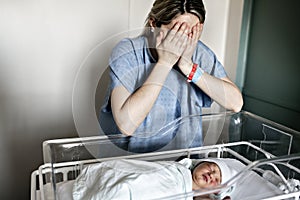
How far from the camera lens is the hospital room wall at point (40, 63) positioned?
4.18 ft

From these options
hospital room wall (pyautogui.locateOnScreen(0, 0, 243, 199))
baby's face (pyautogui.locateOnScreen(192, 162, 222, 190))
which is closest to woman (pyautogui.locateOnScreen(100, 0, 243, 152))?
baby's face (pyautogui.locateOnScreen(192, 162, 222, 190))

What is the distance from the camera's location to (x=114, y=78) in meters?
0.78

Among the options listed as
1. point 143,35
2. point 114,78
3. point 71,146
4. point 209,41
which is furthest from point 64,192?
point 209,41

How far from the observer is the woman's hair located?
2.46ft

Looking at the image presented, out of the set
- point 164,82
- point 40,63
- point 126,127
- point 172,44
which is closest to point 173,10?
point 172,44

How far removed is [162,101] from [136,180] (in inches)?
11.1

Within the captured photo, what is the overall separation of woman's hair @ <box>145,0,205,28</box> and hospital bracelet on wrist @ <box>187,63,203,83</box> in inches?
4.6

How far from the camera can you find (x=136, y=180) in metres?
0.64

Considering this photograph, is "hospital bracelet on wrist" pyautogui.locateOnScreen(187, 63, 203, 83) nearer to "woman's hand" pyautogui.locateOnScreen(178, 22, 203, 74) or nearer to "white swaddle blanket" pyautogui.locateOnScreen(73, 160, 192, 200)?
"woman's hand" pyautogui.locateOnScreen(178, 22, 203, 74)

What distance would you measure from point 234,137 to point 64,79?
742 millimetres

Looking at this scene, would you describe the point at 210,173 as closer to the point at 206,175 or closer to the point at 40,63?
the point at 206,175

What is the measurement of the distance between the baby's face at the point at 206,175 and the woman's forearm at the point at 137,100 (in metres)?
0.19

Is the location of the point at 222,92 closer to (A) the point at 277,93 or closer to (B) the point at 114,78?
(B) the point at 114,78

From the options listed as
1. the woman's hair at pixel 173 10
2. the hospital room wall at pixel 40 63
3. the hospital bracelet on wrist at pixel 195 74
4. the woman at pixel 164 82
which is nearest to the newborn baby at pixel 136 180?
the woman at pixel 164 82
